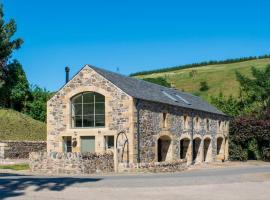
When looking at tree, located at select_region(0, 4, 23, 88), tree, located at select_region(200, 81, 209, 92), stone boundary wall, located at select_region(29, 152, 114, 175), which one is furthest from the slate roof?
tree, located at select_region(200, 81, 209, 92)

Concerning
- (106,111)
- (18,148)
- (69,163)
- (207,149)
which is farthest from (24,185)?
(207,149)

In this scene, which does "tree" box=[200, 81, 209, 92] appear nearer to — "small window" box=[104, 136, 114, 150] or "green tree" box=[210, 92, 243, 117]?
"green tree" box=[210, 92, 243, 117]

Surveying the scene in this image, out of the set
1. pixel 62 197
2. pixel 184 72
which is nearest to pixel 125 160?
pixel 62 197

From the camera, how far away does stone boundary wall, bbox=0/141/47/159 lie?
37.1 meters

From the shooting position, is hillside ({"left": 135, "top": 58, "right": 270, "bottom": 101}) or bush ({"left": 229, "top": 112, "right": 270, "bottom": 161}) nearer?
bush ({"left": 229, "top": 112, "right": 270, "bottom": 161})

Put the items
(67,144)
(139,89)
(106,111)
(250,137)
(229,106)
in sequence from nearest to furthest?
Answer: (106,111), (67,144), (139,89), (250,137), (229,106)

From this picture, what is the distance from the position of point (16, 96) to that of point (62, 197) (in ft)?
146

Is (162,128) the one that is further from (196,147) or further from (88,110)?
(196,147)

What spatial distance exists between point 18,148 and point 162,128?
1206 cm

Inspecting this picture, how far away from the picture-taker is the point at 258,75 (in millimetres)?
57375

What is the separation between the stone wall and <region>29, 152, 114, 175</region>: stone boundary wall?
11.9ft

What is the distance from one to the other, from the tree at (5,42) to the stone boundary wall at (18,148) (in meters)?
17.1

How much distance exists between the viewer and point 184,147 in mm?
39406

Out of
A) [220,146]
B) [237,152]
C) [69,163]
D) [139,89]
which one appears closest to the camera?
[69,163]
